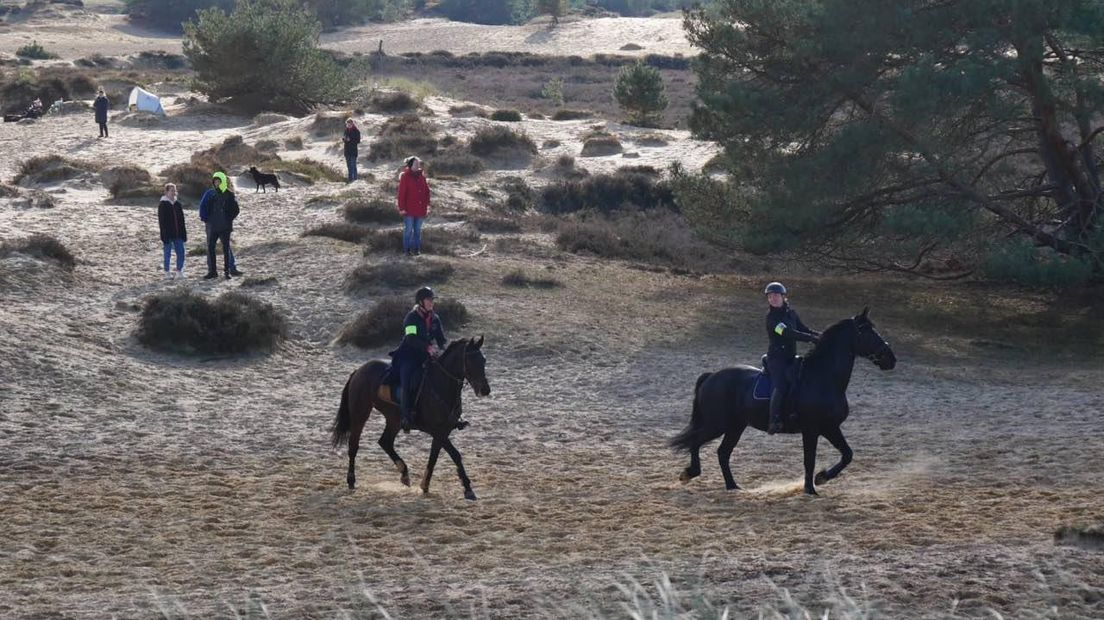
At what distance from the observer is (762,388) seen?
14070 mm

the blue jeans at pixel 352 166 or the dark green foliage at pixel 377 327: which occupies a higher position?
the blue jeans at pixel 352 166

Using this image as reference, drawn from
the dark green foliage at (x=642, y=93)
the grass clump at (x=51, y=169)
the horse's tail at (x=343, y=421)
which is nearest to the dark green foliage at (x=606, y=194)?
the grass clump at (x=51, y=169)

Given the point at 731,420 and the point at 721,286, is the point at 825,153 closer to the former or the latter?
the point at 721,286

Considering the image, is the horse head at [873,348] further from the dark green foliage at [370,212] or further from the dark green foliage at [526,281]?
the dark green foliage at [370,212]

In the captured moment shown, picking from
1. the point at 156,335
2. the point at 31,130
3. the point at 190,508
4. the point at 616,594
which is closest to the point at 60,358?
the point at 156,335

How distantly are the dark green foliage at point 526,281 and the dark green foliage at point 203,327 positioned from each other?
5.31 metres

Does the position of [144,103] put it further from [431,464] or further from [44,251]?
[431,464]

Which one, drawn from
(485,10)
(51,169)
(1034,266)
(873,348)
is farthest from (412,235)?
(485,10)

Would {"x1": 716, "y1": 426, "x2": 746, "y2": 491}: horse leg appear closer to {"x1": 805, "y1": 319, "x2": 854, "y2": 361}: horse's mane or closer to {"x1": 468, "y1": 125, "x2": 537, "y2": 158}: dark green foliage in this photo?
{"x1": 805, "y1": 319, "x2": 854, "y2": 361}: horse's mane

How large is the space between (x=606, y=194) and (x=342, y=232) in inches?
485

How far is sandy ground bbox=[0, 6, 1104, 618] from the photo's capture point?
10.6 meters

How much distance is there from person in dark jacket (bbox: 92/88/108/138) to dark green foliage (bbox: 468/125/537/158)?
1317cm

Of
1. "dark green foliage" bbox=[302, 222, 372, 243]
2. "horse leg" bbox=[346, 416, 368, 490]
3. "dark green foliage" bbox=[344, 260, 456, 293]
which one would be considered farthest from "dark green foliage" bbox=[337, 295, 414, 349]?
"horse leg" bbox=[346, 416, 368, 490]

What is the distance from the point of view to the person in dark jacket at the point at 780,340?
13586 millimetres
